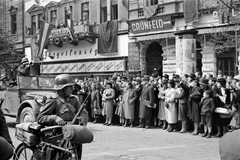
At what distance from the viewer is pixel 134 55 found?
26469 millimetres

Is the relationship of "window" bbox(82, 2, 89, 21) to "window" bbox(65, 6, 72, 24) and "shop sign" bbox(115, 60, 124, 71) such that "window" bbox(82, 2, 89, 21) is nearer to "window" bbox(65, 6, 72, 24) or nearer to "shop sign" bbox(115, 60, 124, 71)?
"window" bbox(65, 6, 72, 24)

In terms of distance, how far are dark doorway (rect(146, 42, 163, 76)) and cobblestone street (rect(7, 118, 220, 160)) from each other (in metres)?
13.4

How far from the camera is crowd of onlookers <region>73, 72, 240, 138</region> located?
11.5 metres

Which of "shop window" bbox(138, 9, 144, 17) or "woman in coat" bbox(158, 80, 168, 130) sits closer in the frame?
"woman in coat" bbox(158, 80, 168, 130)

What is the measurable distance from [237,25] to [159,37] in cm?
916

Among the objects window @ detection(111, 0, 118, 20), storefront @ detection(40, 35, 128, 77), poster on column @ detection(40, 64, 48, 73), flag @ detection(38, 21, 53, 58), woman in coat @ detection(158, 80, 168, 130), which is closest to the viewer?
woman in coat @ detection(158, 80, 168, 130)

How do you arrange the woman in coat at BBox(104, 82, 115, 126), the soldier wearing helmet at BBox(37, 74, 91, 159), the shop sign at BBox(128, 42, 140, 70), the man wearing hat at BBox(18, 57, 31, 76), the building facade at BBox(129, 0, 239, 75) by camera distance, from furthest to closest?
the shop sign at BBox(128, 42, 140, 70) < the building facade at BBox(129, 0, 239, 75) < the woman in coat at BBox(104, 82, 115, 126) < the man wearing hat at BBox(18, 57, 31, 76) < the soldier wearing helmet at BBox(37, 74, 91, 159)

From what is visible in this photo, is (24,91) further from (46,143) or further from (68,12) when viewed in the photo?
(68,12)

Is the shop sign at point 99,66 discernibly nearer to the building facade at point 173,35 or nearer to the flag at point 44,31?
the building facade at point 173,35

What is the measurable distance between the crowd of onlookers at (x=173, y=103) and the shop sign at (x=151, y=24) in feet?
28.9

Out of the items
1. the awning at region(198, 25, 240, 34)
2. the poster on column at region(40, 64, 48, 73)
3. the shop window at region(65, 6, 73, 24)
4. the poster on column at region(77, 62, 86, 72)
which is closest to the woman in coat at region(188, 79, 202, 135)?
the awning at region(198, 25, 240, 34)

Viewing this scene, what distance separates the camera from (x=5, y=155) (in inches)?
112

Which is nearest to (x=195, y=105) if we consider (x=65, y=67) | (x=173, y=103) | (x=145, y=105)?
(x=173, y=103)

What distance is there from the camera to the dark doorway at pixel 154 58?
2589 centimetres
